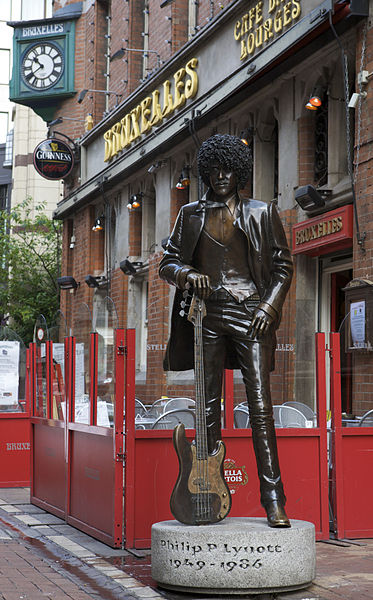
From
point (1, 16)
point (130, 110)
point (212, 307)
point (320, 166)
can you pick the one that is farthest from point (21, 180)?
point (212, 307)

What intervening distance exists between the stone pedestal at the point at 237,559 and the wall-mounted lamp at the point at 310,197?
717cm

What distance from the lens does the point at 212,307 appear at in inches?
261

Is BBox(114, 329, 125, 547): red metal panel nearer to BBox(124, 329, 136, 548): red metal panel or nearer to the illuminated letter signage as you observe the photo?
BBox(124, 329, 136, 548): red metal panel

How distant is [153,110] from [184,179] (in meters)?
2.21

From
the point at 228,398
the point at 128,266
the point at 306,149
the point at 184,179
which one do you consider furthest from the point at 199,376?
the point at 128,266

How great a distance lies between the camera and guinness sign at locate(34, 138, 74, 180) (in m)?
25.1

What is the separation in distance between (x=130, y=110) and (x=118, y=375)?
556 inches

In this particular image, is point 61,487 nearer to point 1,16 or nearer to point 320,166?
point 320,166

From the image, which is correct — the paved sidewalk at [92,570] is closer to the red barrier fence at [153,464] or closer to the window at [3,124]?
the red barrier fence at [153,464]

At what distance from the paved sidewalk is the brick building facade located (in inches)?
55.1

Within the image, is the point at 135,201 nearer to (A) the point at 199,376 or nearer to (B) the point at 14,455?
(B) the point at 14,455

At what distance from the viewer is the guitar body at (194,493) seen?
6367 millimetres

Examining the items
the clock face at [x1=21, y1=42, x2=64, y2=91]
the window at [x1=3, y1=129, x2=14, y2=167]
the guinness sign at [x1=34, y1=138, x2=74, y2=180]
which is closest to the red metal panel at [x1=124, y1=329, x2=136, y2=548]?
the guinness sign at [x1=34, y1=138, x2=74, y2=180]

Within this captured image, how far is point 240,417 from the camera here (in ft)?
27.9
